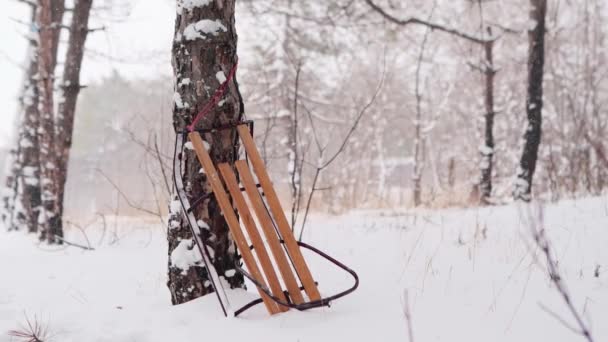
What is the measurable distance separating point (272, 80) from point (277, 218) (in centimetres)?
1126

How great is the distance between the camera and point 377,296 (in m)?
2.00

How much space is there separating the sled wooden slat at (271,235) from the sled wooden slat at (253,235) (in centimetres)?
4

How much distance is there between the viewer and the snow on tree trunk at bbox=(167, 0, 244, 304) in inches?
76.8

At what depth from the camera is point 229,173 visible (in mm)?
1825

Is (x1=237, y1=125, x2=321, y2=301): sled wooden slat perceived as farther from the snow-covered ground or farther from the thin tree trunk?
the thin tree trunk

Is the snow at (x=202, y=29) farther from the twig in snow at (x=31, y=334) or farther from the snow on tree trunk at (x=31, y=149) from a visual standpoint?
the snow on tree trunk at (x=31, y=149)

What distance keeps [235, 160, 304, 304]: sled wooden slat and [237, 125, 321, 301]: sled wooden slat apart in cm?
3

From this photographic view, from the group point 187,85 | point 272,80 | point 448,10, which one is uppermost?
point 448,10

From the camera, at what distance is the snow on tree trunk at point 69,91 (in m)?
4.36

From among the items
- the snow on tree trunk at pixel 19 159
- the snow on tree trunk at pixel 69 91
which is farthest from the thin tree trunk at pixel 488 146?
the snow on tree trunk at pixel 19 159

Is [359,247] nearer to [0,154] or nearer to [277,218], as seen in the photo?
[277,218]

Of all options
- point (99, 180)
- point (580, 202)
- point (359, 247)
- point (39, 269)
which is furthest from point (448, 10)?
point (99, 180)

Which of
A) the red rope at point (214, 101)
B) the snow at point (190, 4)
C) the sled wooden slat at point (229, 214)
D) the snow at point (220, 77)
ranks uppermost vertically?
the snow at point (190, 4)

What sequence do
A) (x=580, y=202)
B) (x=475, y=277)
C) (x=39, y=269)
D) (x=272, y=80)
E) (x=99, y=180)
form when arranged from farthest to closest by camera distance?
(x=99, y=180)
(x=272, y=80)
(x=580, y=202)
(x=39, y=269)
(x=475, y=277)
